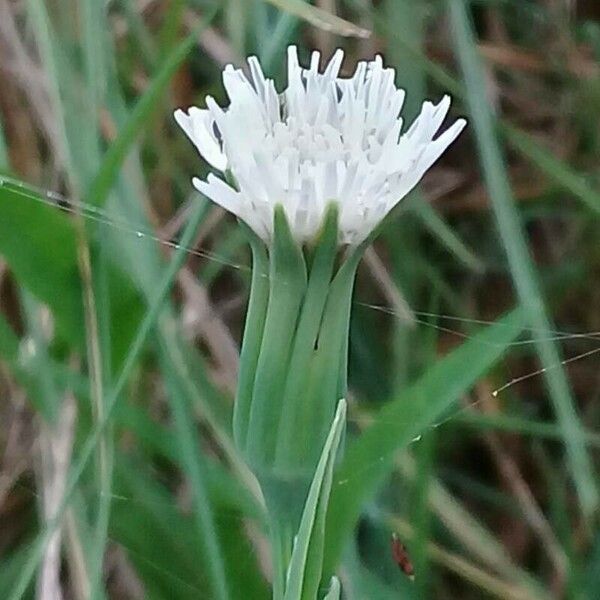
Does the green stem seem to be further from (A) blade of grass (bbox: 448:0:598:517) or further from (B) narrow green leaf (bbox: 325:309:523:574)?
(A) blade of grass (bbox: 448:0:598:517)

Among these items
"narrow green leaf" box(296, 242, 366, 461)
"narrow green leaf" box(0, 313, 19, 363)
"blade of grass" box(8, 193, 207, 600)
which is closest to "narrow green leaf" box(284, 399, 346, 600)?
"narrow green leaf" box(296, 242, 366, 461)

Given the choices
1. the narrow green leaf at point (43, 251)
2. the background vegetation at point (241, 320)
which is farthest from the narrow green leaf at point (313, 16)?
the narrow green leaf at point (43, 251)

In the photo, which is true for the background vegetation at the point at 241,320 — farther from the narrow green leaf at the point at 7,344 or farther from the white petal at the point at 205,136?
the white petal at the point at 205,136

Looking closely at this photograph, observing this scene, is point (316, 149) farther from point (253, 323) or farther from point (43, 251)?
point (43, 251)

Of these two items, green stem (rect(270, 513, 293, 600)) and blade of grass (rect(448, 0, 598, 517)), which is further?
blade of grass (rect(448, 0, 598, 517))

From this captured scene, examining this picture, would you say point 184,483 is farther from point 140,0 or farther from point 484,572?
point 140,0

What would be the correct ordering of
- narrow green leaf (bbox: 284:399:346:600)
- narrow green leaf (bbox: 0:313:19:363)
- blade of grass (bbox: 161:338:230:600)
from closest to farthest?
narrow green leaf (bbox: 284:399:346:600), blade of grass (bbox: 161:338:230:600), narrow green leaf (bbox: 0:313:19:363)

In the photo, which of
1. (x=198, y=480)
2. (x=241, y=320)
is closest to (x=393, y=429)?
(x=198, y=480)

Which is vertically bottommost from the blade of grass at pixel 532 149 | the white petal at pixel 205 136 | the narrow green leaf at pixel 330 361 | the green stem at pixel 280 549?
the green stem at pixel 280 549

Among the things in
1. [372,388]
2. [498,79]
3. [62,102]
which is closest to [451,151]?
[498,79]
